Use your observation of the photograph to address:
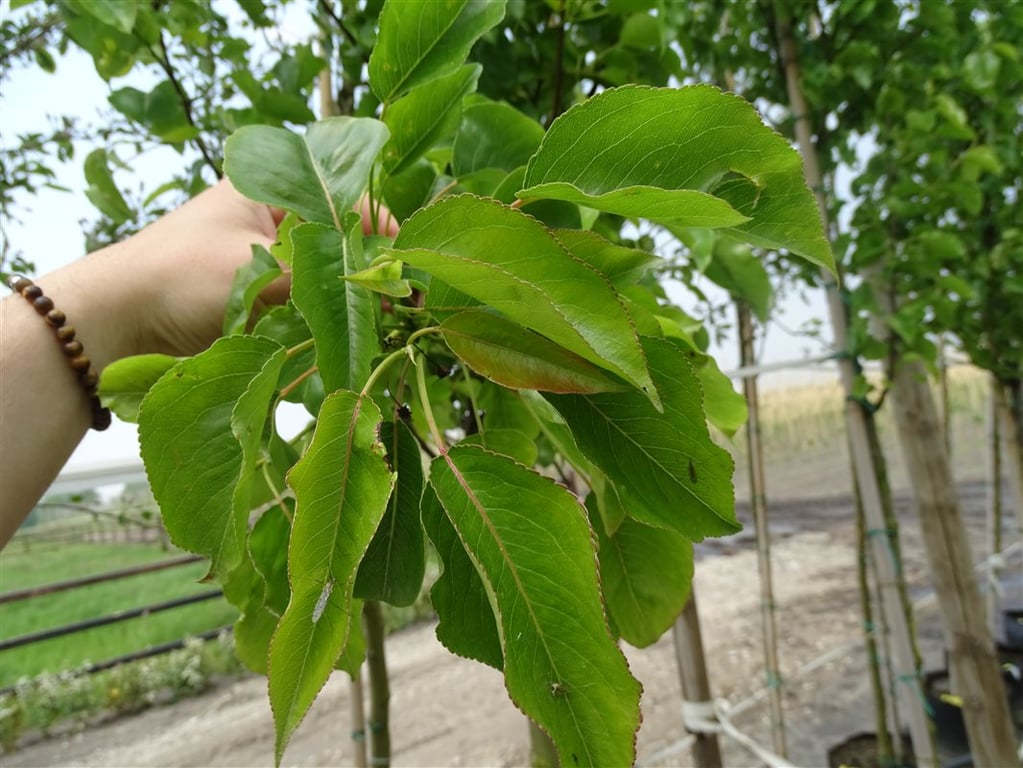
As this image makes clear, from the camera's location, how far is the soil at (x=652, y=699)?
34.8 inches

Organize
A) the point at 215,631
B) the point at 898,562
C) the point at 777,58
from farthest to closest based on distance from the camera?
the point at 215,631 → the point at 777,58 → the point at 898,562

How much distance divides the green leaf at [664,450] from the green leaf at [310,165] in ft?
0.35

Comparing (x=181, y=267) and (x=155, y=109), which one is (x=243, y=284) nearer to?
(x=181, y=267)

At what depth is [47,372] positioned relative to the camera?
361mm

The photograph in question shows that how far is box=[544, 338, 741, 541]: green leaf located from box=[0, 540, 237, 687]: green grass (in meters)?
0.67

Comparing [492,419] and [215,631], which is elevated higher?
[492,419]

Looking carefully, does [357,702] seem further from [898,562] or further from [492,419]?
[898,562]

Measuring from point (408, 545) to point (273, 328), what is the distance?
0.09 meters

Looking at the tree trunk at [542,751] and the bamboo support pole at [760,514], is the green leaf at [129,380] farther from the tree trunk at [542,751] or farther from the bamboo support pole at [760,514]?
the bamboo support pole at [760,514]

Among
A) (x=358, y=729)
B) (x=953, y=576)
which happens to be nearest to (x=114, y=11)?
(x=358, y=729)

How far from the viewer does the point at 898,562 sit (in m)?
0.87

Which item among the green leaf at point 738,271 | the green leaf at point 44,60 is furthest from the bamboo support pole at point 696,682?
the green leaf at point 44,60

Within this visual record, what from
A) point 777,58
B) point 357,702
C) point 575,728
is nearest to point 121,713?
point 357,702

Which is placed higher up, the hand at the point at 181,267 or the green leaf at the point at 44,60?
the green leaf at the point at 44,60
